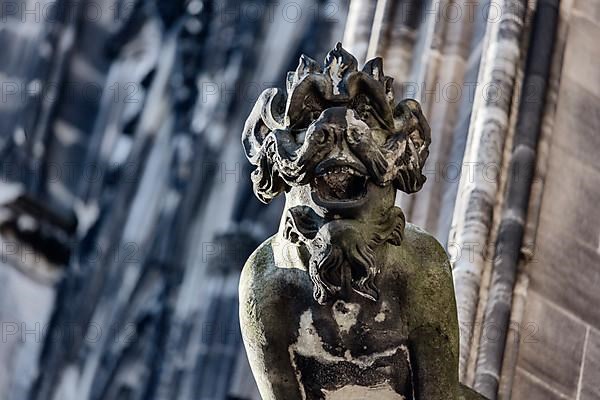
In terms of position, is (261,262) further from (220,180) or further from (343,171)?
(220,180)

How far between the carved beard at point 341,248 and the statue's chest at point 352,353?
5 centimetres

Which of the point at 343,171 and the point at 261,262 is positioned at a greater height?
the point at 343,171

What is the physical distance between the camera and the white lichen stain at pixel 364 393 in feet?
11.0

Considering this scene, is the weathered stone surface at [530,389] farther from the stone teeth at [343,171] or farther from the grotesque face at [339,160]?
the stone teeth at [343,171]

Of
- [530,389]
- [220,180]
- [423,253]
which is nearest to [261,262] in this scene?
[423,253]

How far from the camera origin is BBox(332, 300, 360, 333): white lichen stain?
3279 millimetres

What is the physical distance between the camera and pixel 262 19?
31.7 feet

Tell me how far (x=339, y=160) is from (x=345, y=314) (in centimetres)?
22

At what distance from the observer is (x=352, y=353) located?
332cm

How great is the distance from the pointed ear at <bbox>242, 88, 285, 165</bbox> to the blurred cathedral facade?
1.13 metres

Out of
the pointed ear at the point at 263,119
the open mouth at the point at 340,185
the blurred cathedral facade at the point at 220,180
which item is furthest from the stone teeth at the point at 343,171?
the blurred cathedral facade at the point at 220,180

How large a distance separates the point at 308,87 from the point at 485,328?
1237 mm

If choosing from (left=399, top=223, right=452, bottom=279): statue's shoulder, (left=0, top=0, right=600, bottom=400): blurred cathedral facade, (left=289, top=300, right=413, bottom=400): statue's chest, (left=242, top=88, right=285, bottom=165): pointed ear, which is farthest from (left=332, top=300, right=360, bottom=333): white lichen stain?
(left=0, top=0, right=600, bottom=400): blurred cathedral facade

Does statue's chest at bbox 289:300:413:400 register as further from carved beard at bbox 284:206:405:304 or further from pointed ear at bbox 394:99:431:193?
pointed ear at bbox 394:99:431:193
